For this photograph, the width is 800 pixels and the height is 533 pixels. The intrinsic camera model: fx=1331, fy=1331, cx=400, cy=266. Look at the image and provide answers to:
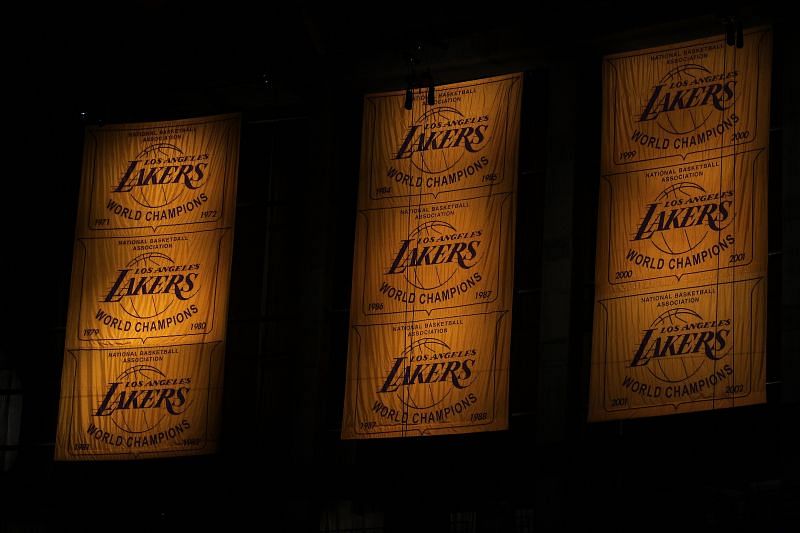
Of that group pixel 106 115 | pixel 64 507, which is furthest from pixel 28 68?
pixel 64 507

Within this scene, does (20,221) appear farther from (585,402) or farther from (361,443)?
(585,402)

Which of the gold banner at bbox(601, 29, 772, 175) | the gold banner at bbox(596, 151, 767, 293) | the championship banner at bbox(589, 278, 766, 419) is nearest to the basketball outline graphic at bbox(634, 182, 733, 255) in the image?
the gold banner at bbox(596, 151, 767, 293)

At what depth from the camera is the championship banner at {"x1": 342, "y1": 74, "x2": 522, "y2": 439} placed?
2141 centimetres

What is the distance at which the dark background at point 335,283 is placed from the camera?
21578mm

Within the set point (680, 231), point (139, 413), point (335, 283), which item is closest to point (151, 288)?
point (139, 413)

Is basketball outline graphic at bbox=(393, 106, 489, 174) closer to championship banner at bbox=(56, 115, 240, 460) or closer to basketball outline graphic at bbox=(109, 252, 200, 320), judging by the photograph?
championship banner at bbox=(56, 115, 240, 460)

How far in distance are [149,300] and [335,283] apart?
3.64 meters

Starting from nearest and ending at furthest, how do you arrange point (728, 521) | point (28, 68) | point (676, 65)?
point (728, 521), point (676, 65), point (28, 68)

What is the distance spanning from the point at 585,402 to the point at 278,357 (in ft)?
19.5

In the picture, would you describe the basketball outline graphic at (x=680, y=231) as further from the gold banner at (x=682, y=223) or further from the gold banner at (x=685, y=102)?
the gold banner at (x=685, y=102)

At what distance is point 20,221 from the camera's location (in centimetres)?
2725

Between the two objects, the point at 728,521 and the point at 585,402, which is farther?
the point at 585,402

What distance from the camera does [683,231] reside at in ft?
68.3

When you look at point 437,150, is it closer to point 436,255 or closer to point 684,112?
point 436,255
